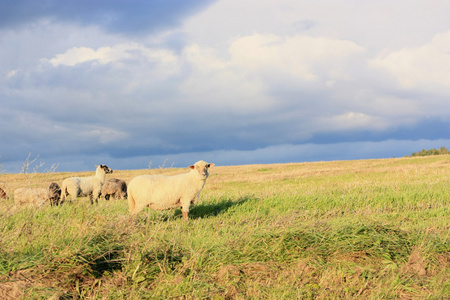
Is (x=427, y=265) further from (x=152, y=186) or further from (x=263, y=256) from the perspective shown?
(x=152, y=186)

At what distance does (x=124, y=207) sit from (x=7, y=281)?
757cm

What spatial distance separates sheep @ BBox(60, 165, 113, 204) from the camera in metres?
16.4

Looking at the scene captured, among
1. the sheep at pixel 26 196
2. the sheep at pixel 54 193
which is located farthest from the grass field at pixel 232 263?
the sheep at pixel 54 193

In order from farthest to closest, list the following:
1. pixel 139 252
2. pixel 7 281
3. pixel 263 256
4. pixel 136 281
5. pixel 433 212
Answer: pixel 433 212 < pixel 263 256 < pixel 139 252 < pixel 136 281 < pixel 7 281

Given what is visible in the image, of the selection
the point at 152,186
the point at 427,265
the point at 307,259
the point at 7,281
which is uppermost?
the point at 152,186

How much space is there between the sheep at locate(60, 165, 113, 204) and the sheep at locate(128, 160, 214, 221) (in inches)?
292

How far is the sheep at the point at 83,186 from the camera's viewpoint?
1644 centimetres

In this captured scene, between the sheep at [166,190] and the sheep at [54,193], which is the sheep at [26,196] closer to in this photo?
the sheep at [54,193]

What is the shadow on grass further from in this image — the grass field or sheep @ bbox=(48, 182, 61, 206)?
sheep @ bbox=(48, 182, 61, 206)

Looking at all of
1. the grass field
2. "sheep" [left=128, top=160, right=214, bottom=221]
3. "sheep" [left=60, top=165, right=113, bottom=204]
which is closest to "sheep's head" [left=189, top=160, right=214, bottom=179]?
"sheep" [left=128, top=160, right=214, bottom=221]

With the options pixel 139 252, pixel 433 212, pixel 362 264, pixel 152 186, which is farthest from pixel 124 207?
pixel 433 212

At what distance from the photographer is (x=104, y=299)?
478 cm

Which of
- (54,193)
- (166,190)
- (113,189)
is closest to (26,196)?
(54,193)

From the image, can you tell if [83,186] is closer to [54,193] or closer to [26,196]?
[54,193]
